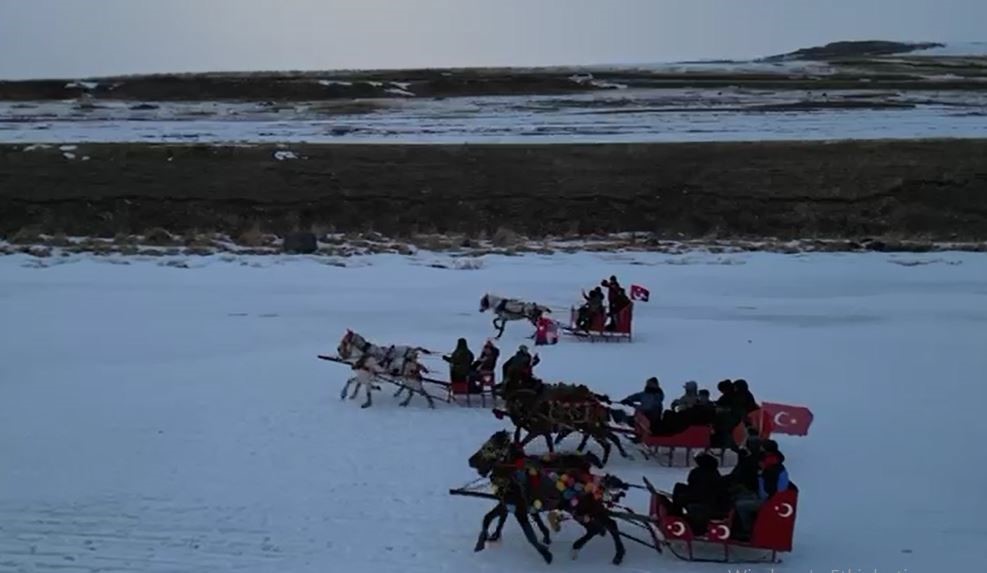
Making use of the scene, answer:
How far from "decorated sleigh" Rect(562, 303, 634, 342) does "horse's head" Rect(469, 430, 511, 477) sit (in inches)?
326

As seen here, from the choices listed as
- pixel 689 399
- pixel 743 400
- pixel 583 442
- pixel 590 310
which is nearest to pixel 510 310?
pixel 590 310

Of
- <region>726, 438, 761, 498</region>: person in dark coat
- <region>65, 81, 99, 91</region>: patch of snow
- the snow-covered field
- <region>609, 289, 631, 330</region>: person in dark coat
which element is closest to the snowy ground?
<region>609, 289, 631, 330</region>: person in dark coat

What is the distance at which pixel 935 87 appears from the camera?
64.8 m

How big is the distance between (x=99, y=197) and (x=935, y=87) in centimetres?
5167

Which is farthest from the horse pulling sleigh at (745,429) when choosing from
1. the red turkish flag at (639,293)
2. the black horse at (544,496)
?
the red turkish flag at (639,293)

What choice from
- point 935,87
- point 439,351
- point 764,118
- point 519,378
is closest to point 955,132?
point 764,118

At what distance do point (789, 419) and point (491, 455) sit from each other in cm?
366

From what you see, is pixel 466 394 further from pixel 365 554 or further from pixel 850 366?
pixel 850 366

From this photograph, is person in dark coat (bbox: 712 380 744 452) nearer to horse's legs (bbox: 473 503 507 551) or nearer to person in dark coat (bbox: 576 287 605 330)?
horse's legs (bbox: 473 503 507 551)

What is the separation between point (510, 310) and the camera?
17891 mm

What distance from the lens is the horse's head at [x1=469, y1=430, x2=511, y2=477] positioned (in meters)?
9.53

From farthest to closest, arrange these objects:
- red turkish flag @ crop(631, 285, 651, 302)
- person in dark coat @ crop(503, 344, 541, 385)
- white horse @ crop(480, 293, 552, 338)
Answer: red turkish flag @ crop(631, 285, 651, 302) < white horse @ crop(480, 293, 552, 338) < person in dark coat @ crop(503, 344, 541, 385)

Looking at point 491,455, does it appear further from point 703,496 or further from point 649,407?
point 649,407

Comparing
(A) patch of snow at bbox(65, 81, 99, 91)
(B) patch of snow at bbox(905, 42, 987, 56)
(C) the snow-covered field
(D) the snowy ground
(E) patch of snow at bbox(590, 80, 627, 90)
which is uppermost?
(B) patch of snow at bbox(905, 42, 987, 56)
